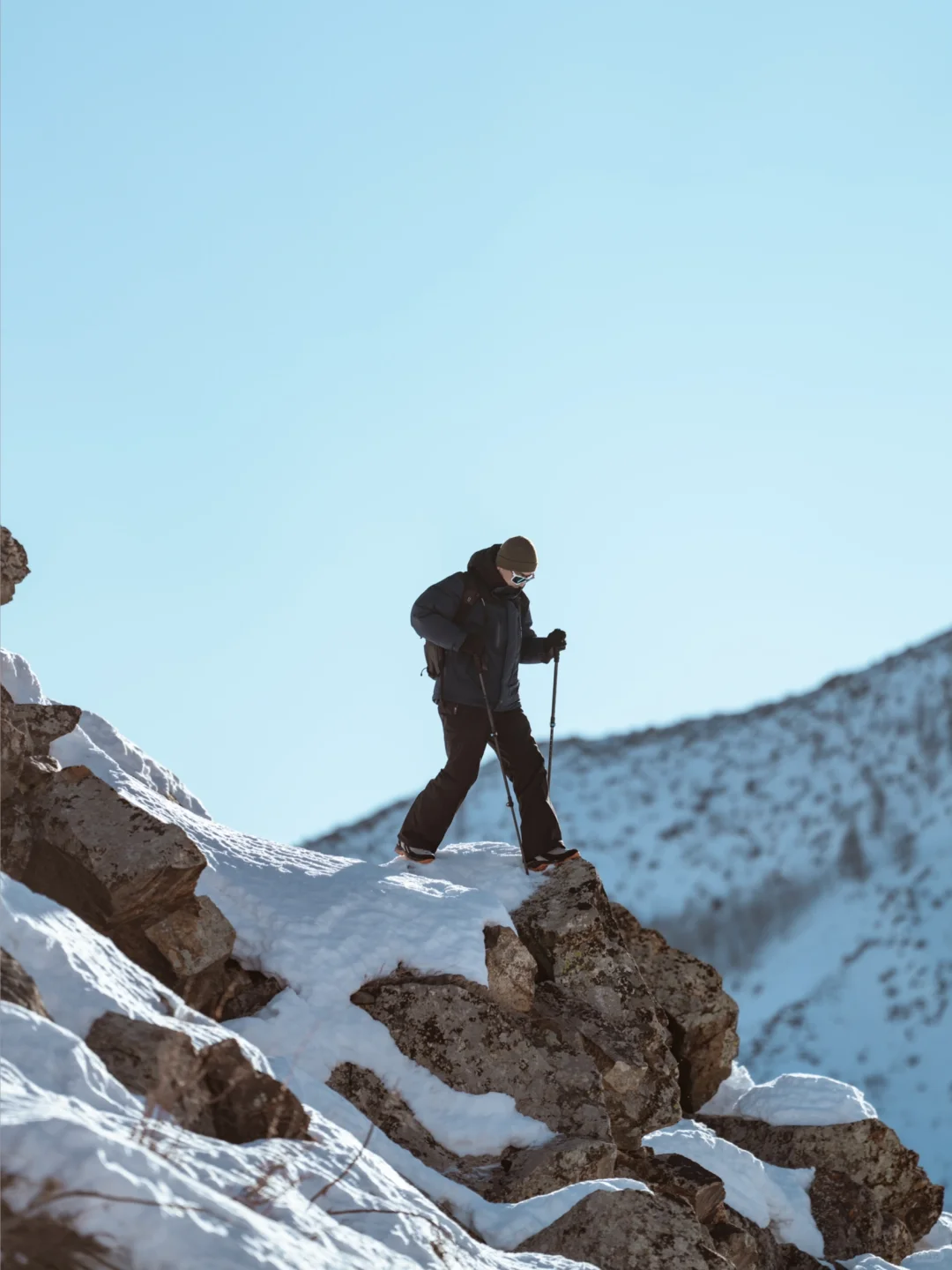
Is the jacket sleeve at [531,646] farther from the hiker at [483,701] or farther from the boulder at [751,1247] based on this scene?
the boulder at [751,1247]

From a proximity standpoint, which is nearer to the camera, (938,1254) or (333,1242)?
(333,1242)

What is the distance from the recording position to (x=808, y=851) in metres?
27.8

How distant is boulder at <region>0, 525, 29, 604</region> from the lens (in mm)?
8445

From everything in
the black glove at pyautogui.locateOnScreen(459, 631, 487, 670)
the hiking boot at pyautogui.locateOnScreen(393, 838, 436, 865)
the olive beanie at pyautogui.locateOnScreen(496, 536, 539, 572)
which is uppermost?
the olive beanie at pyautogui.locateOnScreen(496, 536, 539, 572)

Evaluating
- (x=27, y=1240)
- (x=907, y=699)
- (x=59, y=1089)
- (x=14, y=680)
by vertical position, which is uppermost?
(x=907, y=699)

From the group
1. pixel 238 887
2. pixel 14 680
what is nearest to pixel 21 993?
pixel 238 887

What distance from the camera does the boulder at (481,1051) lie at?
827cm

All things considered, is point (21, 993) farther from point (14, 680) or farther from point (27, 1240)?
point (14, 680)

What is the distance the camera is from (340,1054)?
8008mm

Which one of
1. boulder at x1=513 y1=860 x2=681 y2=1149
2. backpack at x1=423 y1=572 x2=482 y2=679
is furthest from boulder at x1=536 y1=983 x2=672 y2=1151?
backpack at x1=423 y1=572 x2=482 y2=679

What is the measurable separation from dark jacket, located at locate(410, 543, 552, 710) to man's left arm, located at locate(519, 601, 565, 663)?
0.33 meters

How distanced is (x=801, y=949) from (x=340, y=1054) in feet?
62.8

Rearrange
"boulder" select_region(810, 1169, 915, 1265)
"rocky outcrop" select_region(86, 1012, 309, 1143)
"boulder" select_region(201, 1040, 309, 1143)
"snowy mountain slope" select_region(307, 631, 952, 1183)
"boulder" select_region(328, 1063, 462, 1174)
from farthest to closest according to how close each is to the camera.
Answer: "snowy mountain slope" select_region(307, 631, 952, 1183), "boulder" select_region(810, 1169, 915, 1265), "boulder" select_region(328, 1063, 462, 1174), "boulder" select_region(201, 1040, 309, 1143), "rocky outcrop" select_region(86, 1012, 309, 1143)

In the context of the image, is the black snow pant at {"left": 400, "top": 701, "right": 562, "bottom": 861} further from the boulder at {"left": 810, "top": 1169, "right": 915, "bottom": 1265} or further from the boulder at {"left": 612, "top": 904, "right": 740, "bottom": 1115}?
the boulder at {"left": 810, "top": 1169, "right": 915, "bottom": 1265}
